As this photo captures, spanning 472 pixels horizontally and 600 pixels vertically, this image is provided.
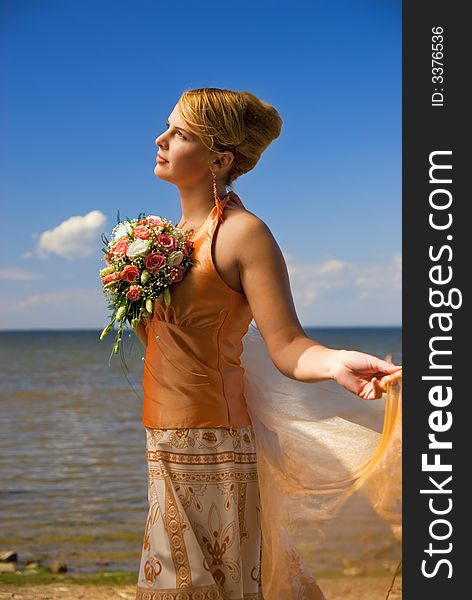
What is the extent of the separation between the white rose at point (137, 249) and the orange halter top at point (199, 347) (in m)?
0.15

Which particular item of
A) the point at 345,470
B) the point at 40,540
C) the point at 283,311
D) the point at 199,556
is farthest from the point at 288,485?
the point at 40,540

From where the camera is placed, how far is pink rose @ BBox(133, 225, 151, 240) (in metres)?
2.96

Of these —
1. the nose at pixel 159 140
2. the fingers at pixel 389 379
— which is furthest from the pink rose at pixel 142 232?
the fingers at pixel 389 379

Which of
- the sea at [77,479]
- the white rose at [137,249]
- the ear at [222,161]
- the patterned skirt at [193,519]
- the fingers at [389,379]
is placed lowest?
the sea at [77,479]

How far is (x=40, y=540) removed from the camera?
716 cm

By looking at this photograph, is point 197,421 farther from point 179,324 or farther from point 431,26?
point 431,26

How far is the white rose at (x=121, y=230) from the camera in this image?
3062 millimetres

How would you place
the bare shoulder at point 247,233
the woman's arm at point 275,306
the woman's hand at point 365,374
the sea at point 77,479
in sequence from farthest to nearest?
the sea at point 77,479
the bare shoulder at point 247,233
the woman's arm at point 275,306
the woman's hand at point 365,374

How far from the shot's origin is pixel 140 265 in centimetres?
293

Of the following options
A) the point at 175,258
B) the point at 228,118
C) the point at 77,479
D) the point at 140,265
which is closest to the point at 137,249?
the point at 140,265

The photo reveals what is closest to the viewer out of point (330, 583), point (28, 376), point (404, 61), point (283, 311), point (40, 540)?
point (283, 311)

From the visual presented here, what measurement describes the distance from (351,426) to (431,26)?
1.32 metres

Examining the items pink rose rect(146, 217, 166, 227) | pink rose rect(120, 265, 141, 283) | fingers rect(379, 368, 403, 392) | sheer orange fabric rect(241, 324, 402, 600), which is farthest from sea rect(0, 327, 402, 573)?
fingers rect(379, 368, 403, 392)

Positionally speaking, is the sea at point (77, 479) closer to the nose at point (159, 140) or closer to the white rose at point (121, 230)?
the white rose at point (121, 230)
